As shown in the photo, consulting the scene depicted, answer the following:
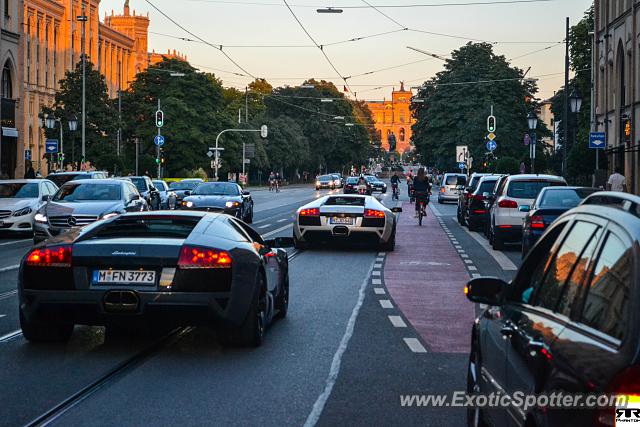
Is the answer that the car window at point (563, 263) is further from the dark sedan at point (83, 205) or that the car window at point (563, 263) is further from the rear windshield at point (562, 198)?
the dark sedan at point (83, 205)

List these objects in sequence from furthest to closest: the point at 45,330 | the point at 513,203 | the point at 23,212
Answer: the point at 23,212, the point at 513,203, the point at 45,330

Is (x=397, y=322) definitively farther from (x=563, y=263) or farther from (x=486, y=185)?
(x=486, y=185)

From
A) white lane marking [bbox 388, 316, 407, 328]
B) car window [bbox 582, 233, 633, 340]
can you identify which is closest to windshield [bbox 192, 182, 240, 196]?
white lane marking [bbox 388, 316, 407, 328]

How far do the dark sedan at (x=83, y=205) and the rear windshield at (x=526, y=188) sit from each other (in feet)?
26.3

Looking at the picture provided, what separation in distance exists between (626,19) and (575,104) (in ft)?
25.1

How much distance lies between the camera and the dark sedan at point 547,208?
19.7 meters

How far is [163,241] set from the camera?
9586 millimetres

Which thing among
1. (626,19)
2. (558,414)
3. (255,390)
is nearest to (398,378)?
(255,390)

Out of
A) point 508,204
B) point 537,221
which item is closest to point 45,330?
point 537,221

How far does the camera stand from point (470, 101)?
100438 mm

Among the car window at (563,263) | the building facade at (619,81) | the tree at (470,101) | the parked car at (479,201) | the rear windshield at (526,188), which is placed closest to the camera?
the car window at (563,263)

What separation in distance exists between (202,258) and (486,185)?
24247mm

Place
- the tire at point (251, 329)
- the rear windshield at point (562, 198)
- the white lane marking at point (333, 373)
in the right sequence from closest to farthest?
the white lane marking at point (333, 373) < the tire at point (251, 329) < the rear windshield at point (562, 198)

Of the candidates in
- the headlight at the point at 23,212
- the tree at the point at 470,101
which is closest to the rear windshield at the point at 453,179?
the tree at the point at 470,101
